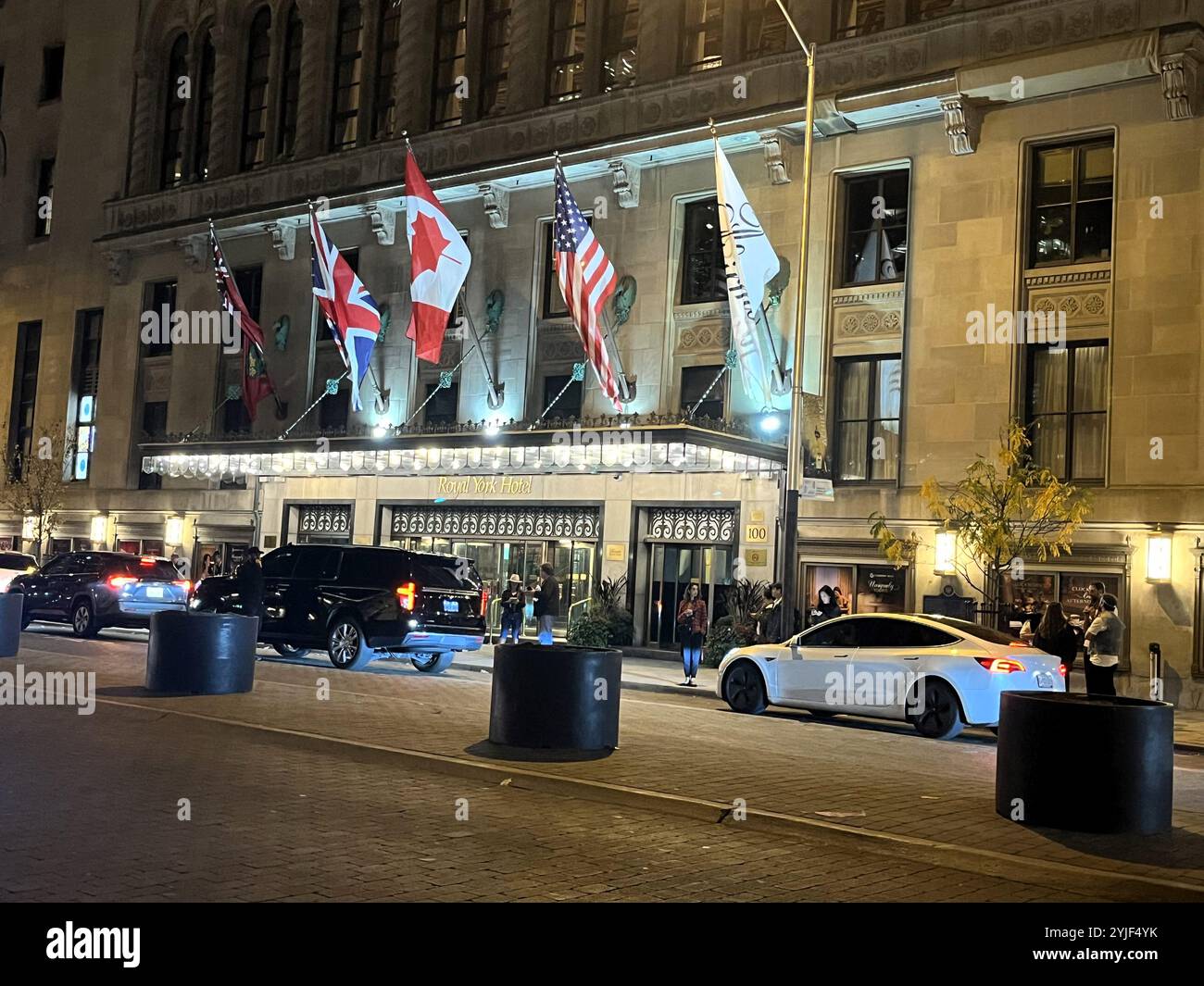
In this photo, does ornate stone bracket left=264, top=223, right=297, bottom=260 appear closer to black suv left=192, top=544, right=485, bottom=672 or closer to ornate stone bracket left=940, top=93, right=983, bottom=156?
black suv left=192, top=544, right=485, bottom=672

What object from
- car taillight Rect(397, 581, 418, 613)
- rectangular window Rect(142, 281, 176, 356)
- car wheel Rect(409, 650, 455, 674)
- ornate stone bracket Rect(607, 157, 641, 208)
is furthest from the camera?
rectangular window Rect(142, 281, 176, 356)

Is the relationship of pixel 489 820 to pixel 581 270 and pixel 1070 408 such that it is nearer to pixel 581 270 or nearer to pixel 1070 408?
pixel 581 270

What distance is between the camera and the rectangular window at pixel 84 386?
4262 centimetres

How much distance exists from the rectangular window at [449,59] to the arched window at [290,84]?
573 cm

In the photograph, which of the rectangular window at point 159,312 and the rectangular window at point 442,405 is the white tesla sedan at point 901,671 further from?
the rectangular window at point 159,312

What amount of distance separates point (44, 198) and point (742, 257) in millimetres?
32185

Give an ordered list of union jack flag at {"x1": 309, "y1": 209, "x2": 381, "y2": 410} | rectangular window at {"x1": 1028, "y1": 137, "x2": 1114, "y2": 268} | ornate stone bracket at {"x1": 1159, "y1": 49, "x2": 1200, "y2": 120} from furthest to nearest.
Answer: union jack flag at {"x1": 309, "y1": 209, "x2": 381, "y2": 410}
rectangular window at {"x1": 1028, "y1": 137, "x2": 1114, "y2": 268}
ornate stone bracket at {"x1": 1159, "y1": 49, "x2": 1200, "y2": 120}

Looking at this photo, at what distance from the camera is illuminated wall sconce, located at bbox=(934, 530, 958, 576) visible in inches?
939

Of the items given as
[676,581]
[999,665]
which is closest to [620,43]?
[676,581]

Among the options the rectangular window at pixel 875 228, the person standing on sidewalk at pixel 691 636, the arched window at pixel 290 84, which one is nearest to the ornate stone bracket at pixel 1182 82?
the rectangular window at pixel 875 228

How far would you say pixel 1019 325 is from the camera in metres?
24.0

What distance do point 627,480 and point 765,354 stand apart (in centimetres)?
485

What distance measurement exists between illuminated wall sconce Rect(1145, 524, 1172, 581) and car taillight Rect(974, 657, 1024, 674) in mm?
7409

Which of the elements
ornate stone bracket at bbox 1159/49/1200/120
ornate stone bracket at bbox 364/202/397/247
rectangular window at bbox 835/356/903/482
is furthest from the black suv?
ornate stone bracket at bbox 1159/49/1200/120
